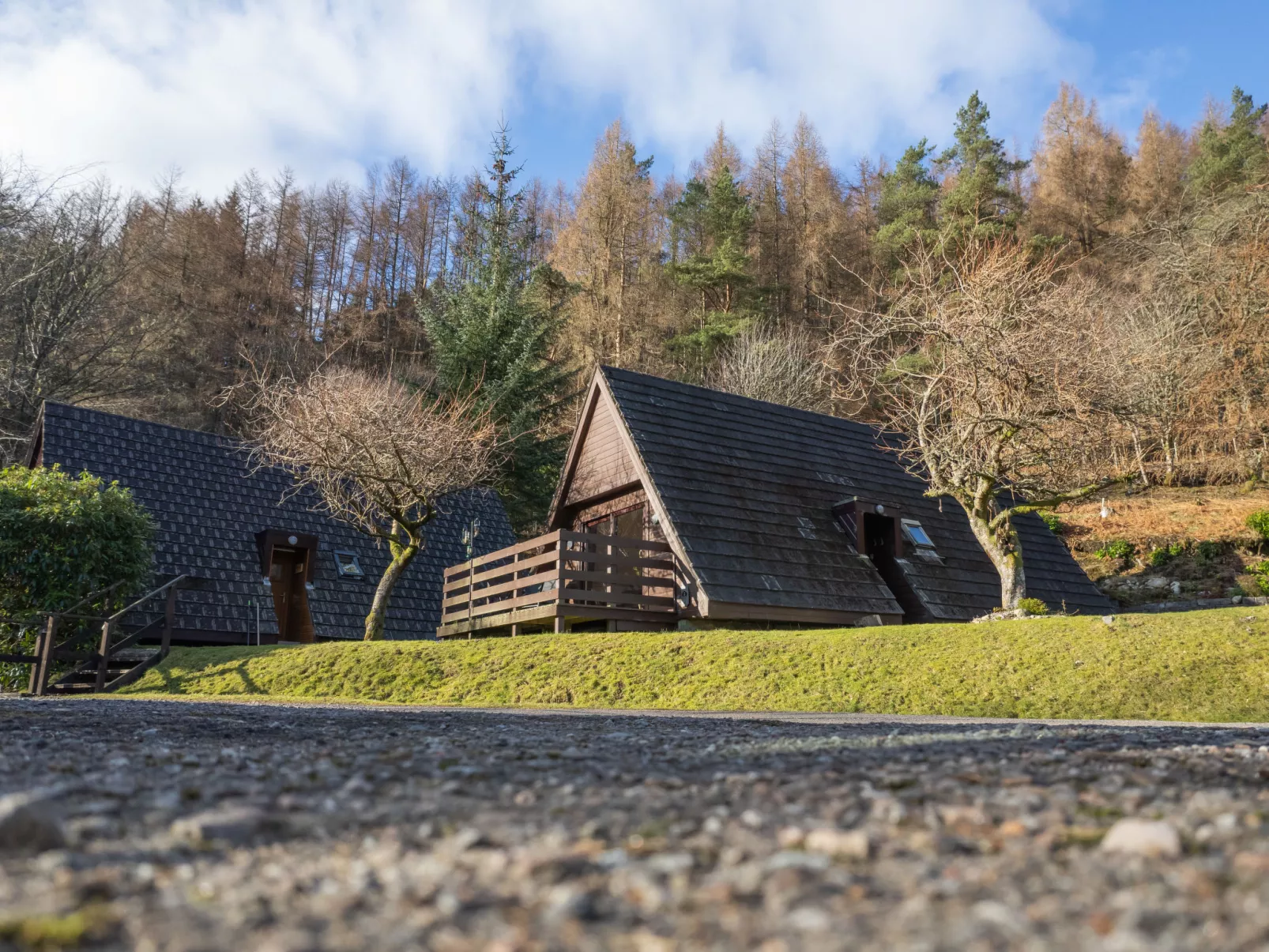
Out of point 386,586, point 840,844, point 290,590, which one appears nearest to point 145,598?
point 386,586

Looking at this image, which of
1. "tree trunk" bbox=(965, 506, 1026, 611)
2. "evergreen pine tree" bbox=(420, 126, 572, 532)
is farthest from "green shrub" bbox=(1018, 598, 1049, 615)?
"evergreen pine tree" bbox=(420, 126, 572, 532)

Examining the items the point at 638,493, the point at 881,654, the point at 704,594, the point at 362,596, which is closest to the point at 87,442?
the point at 362,596

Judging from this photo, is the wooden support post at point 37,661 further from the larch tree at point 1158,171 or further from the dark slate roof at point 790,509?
the larch tree at point 1158,171

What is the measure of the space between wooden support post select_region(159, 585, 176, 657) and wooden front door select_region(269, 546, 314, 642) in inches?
125

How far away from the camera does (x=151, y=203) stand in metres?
37.3

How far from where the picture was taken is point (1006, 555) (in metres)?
14.5

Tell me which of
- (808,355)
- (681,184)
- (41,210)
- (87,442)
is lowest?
(87,442)

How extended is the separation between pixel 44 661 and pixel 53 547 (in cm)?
290

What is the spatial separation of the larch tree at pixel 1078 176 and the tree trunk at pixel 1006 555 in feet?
103

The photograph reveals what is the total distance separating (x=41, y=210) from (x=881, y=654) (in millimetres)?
26510

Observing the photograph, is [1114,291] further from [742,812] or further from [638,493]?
[742,812]

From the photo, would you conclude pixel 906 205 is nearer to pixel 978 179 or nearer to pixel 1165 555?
pixel 978 179

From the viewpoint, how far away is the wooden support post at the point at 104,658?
46.5ft

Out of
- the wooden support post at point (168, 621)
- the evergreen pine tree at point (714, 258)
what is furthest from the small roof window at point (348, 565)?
the evergreen pine tree at point (714, 258)
